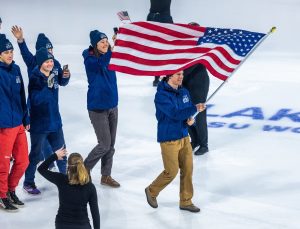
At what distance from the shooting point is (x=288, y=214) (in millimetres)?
6770

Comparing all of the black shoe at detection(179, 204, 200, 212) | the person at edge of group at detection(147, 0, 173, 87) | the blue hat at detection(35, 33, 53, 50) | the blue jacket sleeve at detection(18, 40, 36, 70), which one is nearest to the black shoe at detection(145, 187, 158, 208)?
the black shoe at detection(179, 204, 200, 212)

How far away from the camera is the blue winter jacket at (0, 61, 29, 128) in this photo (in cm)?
672

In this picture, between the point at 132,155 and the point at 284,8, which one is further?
the point at 284,8

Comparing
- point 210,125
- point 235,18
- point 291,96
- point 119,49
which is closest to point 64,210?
point 119,49

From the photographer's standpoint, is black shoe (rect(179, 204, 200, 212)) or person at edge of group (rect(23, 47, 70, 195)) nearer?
black shoe (rect(179, 204, 200, 212))

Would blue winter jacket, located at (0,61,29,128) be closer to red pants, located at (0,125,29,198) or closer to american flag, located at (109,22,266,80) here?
red pants, located at (0,125,29,198)

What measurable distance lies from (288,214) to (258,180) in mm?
1001

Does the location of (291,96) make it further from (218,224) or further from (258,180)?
(218,224)

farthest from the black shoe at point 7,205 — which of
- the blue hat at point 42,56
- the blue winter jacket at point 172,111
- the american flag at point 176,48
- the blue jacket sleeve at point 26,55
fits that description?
the blue jacket sleeve at point 26,55

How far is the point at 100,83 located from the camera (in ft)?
24.0

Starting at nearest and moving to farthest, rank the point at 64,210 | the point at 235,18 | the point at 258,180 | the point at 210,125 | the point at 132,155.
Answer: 1. the point at 64,210
2. the point at 258,180
3. the point at 132,155
4. the point at 210,125
5. the point at 235,18

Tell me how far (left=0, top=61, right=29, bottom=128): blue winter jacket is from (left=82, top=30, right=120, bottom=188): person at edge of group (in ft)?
2.57

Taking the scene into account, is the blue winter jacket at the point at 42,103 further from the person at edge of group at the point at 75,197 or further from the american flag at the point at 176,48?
Answer: the person at edge of group at the point at 75,197

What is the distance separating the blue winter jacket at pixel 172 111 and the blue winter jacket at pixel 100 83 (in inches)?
31.3
